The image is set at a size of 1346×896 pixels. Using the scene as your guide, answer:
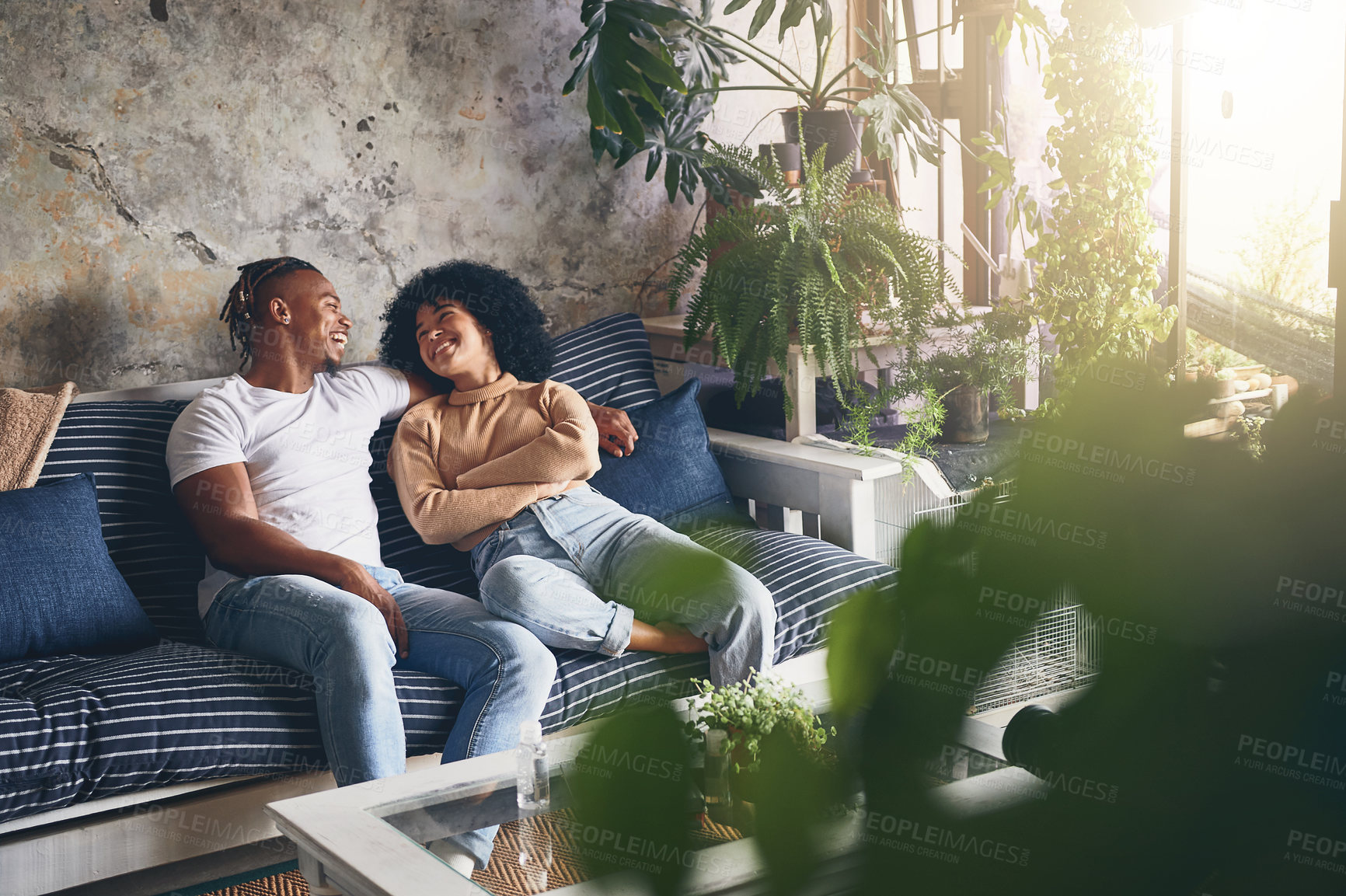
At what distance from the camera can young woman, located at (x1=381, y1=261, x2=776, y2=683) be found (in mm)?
1979

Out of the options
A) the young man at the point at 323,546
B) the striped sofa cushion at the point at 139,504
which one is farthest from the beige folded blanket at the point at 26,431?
the young man at the point at 323,546

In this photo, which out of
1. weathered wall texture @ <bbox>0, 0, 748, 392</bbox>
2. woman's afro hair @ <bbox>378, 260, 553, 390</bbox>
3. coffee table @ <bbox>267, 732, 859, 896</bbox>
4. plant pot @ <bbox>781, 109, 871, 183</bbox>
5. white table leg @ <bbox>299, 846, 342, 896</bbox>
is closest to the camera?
coffee table @ <bbox>267, 732, 859, 896</bbox>

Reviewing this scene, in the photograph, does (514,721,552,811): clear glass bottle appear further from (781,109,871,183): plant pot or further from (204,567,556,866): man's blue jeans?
(781,109,871,183): plant pot

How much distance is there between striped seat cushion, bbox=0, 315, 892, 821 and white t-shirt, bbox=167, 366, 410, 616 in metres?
0.07

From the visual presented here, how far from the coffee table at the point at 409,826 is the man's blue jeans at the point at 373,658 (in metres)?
0.33

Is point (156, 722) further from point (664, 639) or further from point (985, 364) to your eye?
point (985, 364)

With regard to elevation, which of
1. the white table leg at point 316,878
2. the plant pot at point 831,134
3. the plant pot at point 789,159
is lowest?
the white table leg at point 316,878

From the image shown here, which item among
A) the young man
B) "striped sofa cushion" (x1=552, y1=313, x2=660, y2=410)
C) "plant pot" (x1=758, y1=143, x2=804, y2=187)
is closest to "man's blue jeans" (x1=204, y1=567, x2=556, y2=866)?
the young man

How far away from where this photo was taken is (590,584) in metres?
2.16

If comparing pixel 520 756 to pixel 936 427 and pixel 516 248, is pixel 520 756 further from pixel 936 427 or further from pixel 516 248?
pixel 516 248

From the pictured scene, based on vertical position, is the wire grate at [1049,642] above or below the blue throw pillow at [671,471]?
above

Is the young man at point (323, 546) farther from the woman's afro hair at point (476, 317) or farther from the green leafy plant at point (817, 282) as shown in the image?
the green leafy plant at point (817, 282)

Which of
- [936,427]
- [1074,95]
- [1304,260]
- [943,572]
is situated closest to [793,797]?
[943,572]

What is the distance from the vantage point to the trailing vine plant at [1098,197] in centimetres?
255
